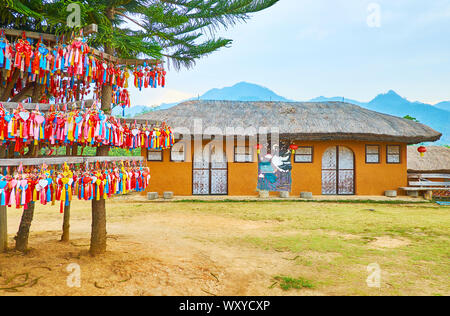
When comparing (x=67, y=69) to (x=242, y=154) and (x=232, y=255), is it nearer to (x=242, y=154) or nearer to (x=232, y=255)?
(x=232, y=255)

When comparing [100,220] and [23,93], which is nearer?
[100,220]

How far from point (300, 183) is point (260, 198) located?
7.06 feet

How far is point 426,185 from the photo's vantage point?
12.2 meters

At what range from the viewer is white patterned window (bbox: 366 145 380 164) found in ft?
40.4

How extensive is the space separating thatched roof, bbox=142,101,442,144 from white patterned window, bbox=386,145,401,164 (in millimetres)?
516

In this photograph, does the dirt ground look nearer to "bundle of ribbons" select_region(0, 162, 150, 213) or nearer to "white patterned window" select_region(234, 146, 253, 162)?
"bundle of ribbons" select_region(0, 162, 150, 213)

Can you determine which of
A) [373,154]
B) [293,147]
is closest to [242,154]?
[293,147]

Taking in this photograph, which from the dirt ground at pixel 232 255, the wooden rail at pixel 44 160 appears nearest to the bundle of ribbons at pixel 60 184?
the wooden rail at pixel 44 160

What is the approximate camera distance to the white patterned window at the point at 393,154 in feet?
40.9

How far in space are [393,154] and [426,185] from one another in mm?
1940

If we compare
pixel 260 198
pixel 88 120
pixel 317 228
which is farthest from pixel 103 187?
pixel 260 198

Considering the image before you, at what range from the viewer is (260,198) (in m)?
11.0

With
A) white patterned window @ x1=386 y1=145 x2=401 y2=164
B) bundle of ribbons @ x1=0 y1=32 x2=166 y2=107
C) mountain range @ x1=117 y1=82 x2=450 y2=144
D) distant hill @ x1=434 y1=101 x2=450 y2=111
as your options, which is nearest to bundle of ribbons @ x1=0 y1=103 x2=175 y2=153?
bundle of ribbons @ x1=0 y1=32 x2=166 y2=107

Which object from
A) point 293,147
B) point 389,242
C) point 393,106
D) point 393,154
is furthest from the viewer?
point 393,106
